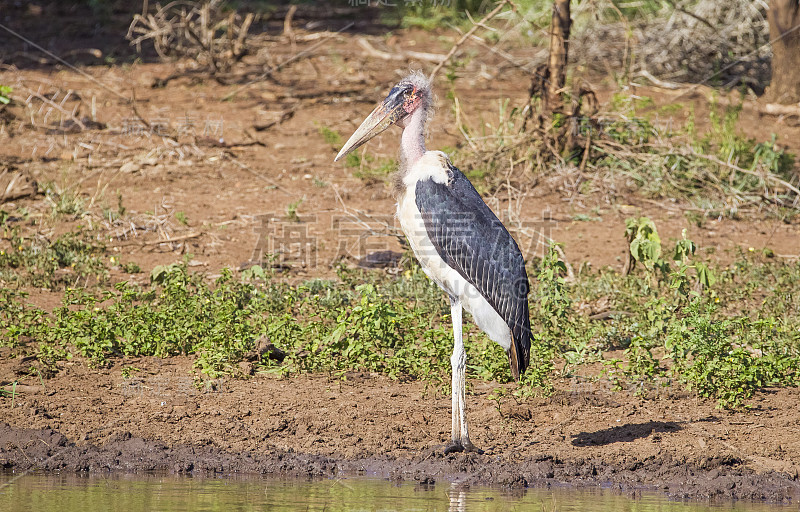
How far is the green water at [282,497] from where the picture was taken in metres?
4.15

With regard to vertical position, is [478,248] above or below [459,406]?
above

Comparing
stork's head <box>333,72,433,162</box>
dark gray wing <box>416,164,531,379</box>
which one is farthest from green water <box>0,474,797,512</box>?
stork's head <box>333,72,433,162</box>

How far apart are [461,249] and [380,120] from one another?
0.84m

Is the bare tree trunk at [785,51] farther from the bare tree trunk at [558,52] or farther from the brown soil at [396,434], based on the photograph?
the brown soil at [396,434]

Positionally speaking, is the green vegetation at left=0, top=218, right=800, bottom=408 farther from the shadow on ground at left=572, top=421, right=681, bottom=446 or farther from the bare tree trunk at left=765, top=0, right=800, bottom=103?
the bare tree trunk at left=765, top=0, right=800, bottom=103

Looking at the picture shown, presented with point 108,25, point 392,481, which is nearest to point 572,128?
point 392,481

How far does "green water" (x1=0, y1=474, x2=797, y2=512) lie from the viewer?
13.6 ft

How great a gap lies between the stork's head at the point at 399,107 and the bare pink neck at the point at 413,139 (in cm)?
3

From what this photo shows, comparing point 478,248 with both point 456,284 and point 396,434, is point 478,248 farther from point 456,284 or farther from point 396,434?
point 396,434

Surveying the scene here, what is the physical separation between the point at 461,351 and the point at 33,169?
18.8 ft

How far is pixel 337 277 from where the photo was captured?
748 cm

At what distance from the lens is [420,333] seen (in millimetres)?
6051

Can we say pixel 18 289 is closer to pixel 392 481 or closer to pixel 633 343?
pixel 392 481

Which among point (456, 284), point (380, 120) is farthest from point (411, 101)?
point (456, 284)
